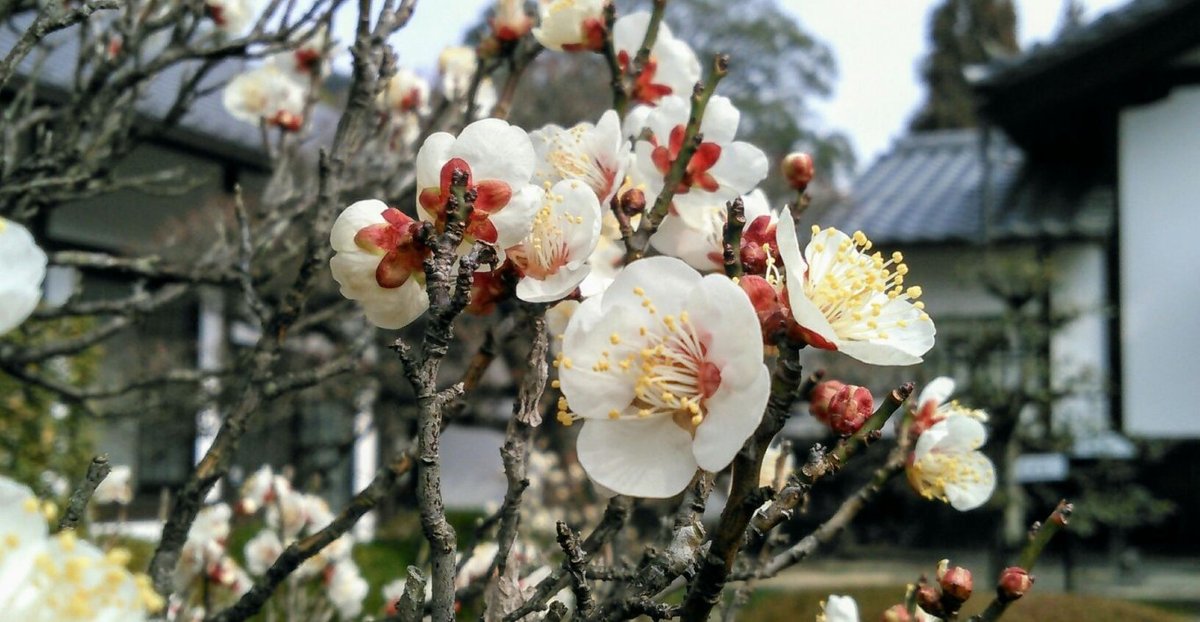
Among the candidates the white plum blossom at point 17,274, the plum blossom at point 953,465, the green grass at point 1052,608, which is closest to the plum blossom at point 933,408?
the plum blossom at point 953,465

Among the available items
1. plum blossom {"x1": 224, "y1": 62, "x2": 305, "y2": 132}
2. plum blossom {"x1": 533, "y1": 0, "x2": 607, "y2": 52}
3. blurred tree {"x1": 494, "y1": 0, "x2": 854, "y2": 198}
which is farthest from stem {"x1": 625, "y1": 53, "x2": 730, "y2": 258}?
blurred tree {"x1": 494, "y1": 0, "x2": 854, "y2": 198}

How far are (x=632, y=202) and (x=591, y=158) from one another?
0.08 meters

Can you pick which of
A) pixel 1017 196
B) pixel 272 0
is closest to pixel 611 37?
pixel 272 0

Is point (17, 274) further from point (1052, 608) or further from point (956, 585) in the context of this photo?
point (1052, 608)

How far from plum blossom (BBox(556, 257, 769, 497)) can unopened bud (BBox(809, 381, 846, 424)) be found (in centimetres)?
19

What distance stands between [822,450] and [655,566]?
6.1 inches

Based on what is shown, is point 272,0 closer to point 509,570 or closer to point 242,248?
point 242,248

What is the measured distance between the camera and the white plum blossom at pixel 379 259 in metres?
0.90

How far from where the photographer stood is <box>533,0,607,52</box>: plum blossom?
4.50 ft

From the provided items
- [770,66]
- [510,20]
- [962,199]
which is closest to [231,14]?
[510,20]

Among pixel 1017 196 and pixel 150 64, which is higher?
pixel 150 64

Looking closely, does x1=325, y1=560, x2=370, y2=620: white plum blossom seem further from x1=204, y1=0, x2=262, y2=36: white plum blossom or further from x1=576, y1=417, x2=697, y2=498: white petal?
x1=576, y1=417, x2=697, y2=498: white petal

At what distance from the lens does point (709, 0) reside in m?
21.4

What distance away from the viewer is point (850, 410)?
89 cm
